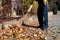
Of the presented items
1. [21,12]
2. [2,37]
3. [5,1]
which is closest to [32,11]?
[21,12]

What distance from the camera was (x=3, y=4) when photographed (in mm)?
10266

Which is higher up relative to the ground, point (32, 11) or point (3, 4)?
point (3, 4)

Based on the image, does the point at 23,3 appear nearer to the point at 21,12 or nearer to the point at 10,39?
the point at 21,12

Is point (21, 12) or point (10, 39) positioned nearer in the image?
point (10, 39)

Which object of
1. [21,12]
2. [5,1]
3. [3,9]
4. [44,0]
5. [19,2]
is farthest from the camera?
[19,2]

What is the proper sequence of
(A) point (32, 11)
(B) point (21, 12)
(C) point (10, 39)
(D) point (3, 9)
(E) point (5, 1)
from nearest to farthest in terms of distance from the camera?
(C) point (10, 39) < (D) point (3, 9) < (E) point (5, 1) < (B) point (21, 12) < (A) point (32, 11)

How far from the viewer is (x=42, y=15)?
32.9 feet

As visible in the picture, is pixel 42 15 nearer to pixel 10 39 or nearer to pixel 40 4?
pixel 40 4

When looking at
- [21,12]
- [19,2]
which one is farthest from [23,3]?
[21,12]

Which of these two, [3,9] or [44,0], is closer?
[44,0]

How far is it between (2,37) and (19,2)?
7206mm

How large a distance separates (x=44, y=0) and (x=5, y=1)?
2.11 m

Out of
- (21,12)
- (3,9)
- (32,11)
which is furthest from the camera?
(32,11)

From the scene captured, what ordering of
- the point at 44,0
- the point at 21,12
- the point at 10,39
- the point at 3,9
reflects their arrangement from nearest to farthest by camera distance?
the point at 10,39, the point at 44,0, the point at 3,9, the point at 21,12
